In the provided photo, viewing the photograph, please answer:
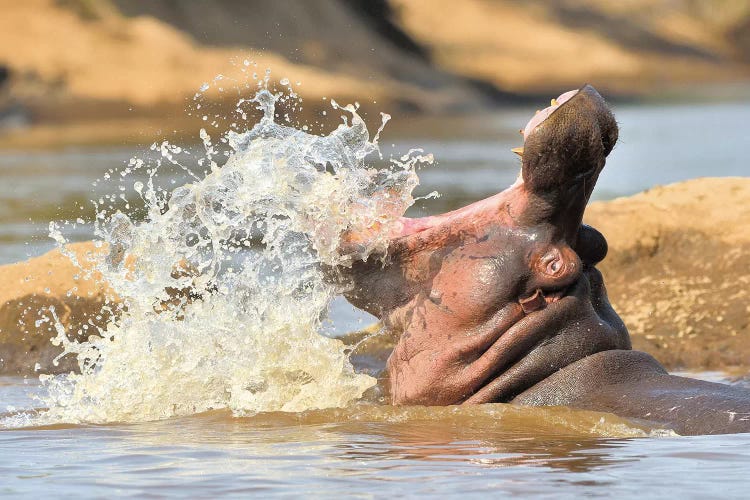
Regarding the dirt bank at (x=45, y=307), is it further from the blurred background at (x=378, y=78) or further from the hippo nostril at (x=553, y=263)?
the hippo nostril at (x=553, y=263)

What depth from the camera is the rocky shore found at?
771 cm

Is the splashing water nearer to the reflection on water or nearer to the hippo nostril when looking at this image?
the reflection on water

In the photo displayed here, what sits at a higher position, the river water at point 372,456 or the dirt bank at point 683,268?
the dirt bank at point 683,268

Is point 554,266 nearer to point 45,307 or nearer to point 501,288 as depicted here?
point 501,288

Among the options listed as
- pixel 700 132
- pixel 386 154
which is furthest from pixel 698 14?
pixel 386 154

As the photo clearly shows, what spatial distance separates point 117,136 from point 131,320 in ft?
80.1

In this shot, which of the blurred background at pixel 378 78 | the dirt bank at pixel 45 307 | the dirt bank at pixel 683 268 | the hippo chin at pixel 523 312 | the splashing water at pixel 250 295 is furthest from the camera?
the blurred background at pixel 378 78

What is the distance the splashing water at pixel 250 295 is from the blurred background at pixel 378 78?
1.04 metres

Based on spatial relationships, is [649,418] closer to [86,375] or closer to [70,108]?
[86,375]

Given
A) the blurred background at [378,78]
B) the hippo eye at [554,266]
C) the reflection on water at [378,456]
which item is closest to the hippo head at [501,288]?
the hippo eye at [554,266]

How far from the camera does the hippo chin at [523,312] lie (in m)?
5.11

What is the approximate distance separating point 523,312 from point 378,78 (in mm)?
41397

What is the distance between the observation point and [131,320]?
19.5 ft

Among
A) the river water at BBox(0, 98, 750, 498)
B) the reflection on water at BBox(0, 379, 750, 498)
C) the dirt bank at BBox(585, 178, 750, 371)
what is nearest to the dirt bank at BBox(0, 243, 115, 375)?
the river water at BBox(0, 98, 750, 498)
